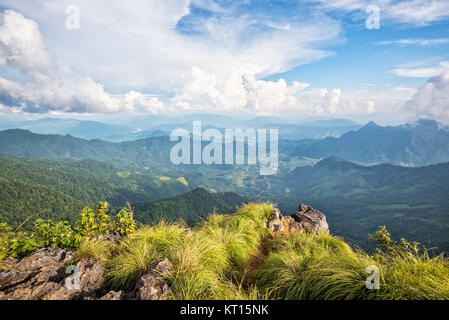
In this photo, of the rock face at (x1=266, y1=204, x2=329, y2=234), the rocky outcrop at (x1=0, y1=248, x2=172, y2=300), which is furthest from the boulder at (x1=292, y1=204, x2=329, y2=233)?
the rocky outcrop at (x1=0, y1=248, x2=172, y2=300)

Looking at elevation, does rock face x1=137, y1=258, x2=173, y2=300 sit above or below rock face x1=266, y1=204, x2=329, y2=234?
above

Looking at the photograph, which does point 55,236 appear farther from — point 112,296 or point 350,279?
point 350,279

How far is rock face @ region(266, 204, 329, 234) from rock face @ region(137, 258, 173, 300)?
7.19 metres

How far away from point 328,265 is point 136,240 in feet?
16.5

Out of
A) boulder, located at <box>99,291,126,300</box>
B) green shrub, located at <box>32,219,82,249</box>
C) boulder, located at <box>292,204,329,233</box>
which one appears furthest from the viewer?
boulder, located at <box>292,204,329,233</box>

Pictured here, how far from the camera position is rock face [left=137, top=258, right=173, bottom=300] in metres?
3.47

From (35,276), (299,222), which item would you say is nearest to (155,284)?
(35,276)

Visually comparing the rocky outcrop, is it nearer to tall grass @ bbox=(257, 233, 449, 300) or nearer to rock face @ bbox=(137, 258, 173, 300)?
rock face @ bbox=(137, 258, 173, 300)

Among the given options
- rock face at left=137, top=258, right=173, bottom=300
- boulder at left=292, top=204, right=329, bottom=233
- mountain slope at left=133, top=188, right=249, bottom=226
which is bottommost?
mountain slope at left=133, top=188, right=249, bottom=226

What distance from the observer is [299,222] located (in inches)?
503

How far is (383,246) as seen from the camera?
8016 millimetres

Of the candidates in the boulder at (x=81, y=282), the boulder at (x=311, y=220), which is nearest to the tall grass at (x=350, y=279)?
the boulder at (x=81, y=282)

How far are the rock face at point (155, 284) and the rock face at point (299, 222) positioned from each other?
7.19 metres
